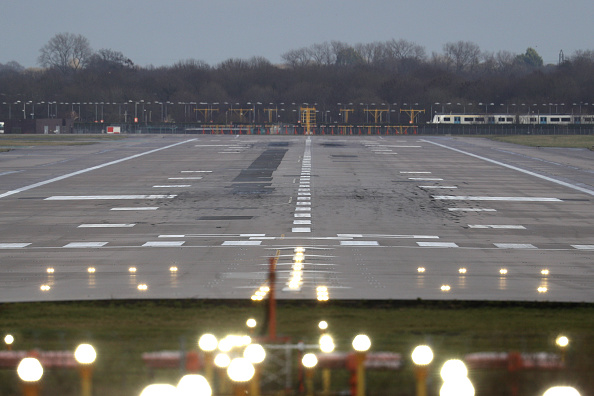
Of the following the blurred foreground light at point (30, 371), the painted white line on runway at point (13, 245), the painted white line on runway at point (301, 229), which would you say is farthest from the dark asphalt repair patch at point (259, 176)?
the blurred foreground light at point (30, 371)

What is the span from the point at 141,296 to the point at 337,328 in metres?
6.36

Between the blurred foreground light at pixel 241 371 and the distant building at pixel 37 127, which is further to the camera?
the distant building at pixel 37 127

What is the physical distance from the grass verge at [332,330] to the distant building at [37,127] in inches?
6489

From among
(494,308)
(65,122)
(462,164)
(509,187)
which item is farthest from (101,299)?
(65,122)

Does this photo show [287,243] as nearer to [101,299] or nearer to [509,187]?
[101,299]

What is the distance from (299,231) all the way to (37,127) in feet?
507

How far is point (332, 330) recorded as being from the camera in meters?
16.9

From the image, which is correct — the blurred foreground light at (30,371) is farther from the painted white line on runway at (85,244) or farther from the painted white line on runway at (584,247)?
the painted white line on runway at (584,247)

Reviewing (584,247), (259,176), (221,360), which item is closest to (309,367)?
(221,360)

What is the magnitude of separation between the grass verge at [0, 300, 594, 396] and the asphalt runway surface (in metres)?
1.68

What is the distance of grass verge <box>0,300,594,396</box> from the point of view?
1178 centimetres

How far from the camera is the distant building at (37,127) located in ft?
586

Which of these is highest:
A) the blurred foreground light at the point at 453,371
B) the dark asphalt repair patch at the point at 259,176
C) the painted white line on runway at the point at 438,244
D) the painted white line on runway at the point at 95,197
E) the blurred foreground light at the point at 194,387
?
the blurred foreground light at the point at 194,387

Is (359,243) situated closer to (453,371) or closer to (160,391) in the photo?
(453,371)
